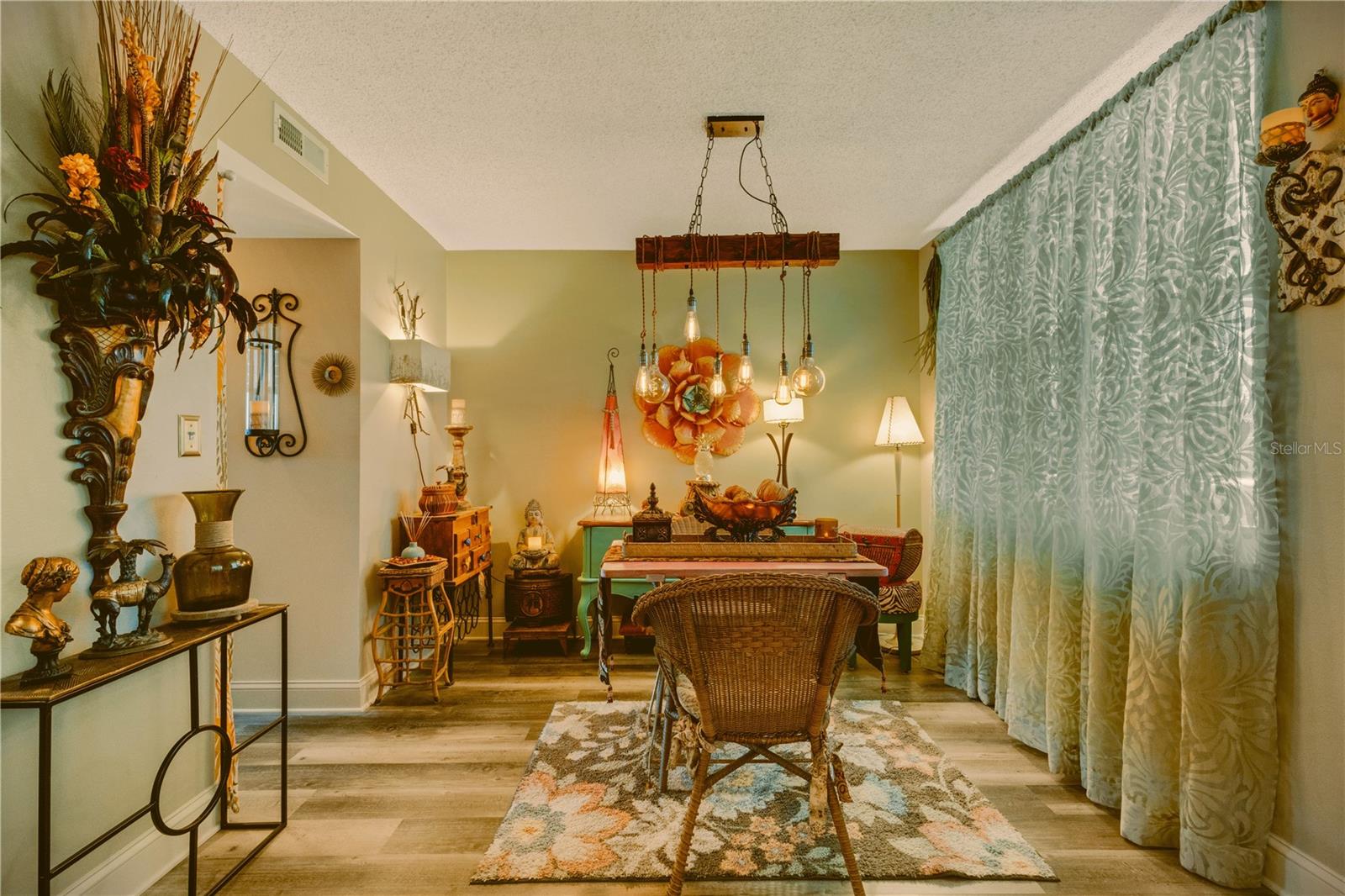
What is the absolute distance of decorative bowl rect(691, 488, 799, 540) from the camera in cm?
250

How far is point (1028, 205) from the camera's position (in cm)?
295

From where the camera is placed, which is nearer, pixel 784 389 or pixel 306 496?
pixel 784 389

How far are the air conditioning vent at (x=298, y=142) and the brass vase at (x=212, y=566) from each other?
1601 millimetres

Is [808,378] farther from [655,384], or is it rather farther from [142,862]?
[142,862]

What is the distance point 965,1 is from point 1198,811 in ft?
8.95

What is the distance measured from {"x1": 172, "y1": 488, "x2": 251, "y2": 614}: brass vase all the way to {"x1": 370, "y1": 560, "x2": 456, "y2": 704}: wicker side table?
1.27 m

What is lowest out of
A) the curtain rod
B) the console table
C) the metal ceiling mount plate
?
the console table

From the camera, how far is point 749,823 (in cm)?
219

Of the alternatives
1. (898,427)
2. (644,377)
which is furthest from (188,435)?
(898,427)

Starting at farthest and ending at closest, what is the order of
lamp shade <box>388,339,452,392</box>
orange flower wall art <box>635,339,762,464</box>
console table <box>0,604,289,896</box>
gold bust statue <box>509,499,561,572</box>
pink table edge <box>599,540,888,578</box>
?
orange flower wall art <box>635,339,762,464</box> < gold bust statue <box>509,499,561,572</box> < lamp shade <box>388,339,452,392</box> < pink table edge <box>599,540,888,578</box> < console table <box>0,604,289,896</box>

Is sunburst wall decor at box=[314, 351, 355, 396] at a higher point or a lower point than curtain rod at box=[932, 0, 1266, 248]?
lower

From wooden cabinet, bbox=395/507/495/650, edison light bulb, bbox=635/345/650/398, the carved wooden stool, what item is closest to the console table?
wooden cabinet, bbox=395/507/495/650

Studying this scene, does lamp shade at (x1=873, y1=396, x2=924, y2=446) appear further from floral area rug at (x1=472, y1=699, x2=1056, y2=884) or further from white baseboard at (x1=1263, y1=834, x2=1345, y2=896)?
white baseboard at (x1=1263, y1=834, x2=1345, y2=896)

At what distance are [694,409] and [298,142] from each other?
110 inches
